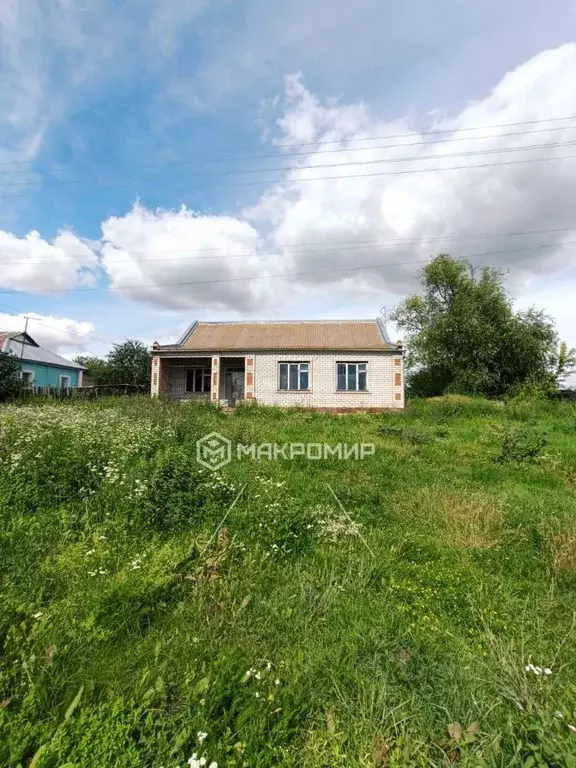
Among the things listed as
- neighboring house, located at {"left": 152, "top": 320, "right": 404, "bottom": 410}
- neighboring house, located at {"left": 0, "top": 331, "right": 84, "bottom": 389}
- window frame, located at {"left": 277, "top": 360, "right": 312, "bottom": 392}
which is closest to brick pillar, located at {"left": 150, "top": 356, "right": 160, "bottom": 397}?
neighboring house, located at {"left": 152, "top": 320, "right": 404, "bottom": 410}

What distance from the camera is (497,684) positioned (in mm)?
2490

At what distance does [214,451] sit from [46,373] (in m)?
27.5

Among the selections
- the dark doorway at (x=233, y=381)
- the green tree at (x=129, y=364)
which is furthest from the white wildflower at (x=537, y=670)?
the green tree at (x=129, y=364)

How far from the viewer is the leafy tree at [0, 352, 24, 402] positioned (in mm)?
17203

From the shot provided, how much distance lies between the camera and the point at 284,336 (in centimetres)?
2023

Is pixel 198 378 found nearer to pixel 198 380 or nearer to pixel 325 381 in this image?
pixel 198 380

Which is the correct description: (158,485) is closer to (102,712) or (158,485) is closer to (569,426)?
(102,712)

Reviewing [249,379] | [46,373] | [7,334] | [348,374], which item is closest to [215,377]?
[249,379]

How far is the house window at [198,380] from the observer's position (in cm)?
2150

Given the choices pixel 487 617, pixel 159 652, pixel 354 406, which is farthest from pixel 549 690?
pixel 354 406

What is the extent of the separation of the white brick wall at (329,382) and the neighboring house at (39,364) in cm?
1703

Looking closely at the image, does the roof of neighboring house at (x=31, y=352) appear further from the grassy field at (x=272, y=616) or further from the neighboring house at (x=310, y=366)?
the grassy field at (x=272, y=616)

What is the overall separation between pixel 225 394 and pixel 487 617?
18.1 metres

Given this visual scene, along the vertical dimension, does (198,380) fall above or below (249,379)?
above
